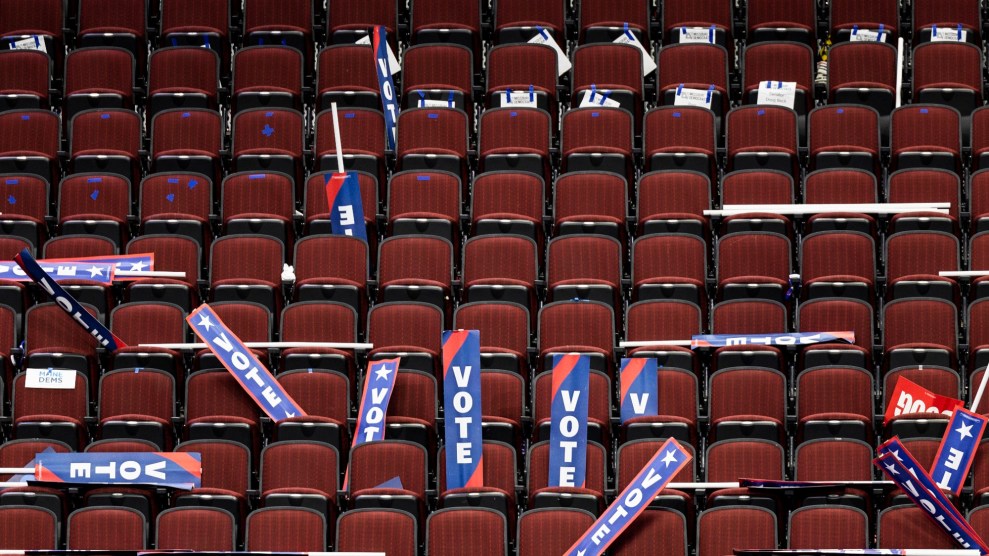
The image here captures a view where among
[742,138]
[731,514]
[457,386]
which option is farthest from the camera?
[742,138]

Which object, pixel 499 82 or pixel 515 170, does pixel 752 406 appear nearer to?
pixel 515 170

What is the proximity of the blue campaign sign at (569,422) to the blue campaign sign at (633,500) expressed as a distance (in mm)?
194

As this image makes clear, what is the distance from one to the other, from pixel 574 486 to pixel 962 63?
2.41 meters

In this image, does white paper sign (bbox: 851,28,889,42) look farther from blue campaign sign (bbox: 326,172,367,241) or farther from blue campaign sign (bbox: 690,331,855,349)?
blue campaign sign (bbox: 326,172,367,241)

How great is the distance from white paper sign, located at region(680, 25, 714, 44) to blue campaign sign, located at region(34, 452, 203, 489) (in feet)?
8.66

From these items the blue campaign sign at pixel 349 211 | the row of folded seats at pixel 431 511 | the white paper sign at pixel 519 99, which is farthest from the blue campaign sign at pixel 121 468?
the white paper sign at pixel 519 99

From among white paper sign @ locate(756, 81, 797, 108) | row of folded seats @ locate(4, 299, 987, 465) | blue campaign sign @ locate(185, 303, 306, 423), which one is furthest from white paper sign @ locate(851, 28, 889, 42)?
blue campaign sign @ locate(185, 303, 306, 423)

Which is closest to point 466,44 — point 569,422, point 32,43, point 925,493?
point 32,43

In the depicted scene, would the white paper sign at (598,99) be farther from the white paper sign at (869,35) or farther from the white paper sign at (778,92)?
the white paper sign at (869,35)

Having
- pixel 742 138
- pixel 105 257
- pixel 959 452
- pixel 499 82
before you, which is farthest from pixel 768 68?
pixel 105 257

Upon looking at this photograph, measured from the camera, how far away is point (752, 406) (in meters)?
5.48

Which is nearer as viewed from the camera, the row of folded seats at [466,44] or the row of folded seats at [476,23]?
the row of folded seats at [466,44]

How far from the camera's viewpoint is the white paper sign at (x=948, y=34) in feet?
22.3

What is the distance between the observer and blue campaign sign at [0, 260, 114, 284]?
5.95 m
